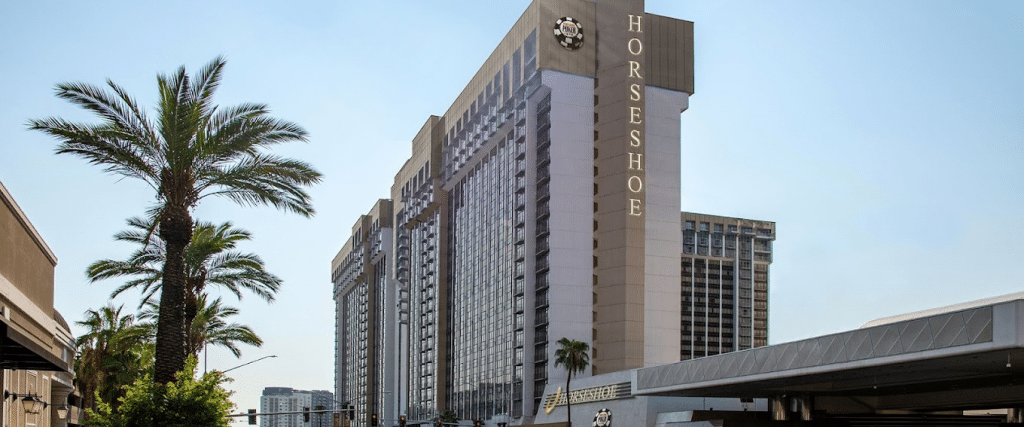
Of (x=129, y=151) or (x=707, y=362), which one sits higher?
(x=129, y=151)

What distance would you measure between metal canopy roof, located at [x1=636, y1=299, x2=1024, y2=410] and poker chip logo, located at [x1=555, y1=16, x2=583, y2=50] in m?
60.1

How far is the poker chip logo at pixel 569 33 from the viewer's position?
117m

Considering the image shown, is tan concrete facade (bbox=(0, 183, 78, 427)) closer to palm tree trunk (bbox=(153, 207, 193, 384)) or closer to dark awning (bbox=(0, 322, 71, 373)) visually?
dark awning (bbox=(0, 322, 71, 373))

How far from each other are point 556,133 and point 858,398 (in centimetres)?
5996

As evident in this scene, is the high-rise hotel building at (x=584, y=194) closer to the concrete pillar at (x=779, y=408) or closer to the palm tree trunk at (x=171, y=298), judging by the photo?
the concrete pillar at (x=779, y=408)

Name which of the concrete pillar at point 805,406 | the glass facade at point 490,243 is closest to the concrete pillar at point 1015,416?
the concrete pillar at point 805,406

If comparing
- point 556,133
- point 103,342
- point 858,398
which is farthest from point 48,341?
point 556,133

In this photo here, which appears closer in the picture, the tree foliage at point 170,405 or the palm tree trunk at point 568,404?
the tree foliage at point 170,405

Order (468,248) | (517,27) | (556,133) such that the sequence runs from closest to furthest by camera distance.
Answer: (556,133) < (517,27) < (468,248)

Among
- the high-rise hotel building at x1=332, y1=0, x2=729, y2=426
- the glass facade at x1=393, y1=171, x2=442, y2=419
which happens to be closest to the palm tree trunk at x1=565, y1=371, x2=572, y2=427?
the high-rise hotel building at x1=332, y1=0, x2=729, y2=426

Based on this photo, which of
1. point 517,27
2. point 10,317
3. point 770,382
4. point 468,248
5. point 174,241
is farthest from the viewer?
point 468,248

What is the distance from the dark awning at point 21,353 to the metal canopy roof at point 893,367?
2645 cm

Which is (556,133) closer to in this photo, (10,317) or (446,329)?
(446,329)

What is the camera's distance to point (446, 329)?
15600cm
